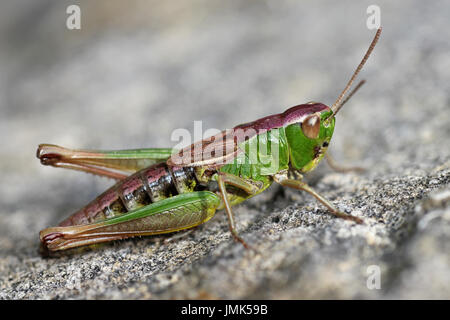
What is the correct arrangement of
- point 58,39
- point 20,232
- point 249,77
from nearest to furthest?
1. point 20,232
2. point 249,77
3. point 58,39

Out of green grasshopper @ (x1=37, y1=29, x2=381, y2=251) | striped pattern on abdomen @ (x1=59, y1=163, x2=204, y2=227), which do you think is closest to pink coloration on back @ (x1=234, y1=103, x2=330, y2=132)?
green grasshopper @ (x1=37, y1=29, x2=381, y2=251)

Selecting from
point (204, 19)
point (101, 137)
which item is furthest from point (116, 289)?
point (204, 19)

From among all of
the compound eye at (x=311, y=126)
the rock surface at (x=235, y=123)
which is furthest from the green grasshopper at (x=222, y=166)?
the rock surface at (x=235, y=123)

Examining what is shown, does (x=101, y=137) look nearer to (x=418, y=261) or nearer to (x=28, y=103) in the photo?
(x=28, y=103)

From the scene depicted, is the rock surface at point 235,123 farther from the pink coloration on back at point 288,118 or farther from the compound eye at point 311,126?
the pink coloration on back at point 288,118

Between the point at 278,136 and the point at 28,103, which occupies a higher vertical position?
the point at 28,103
